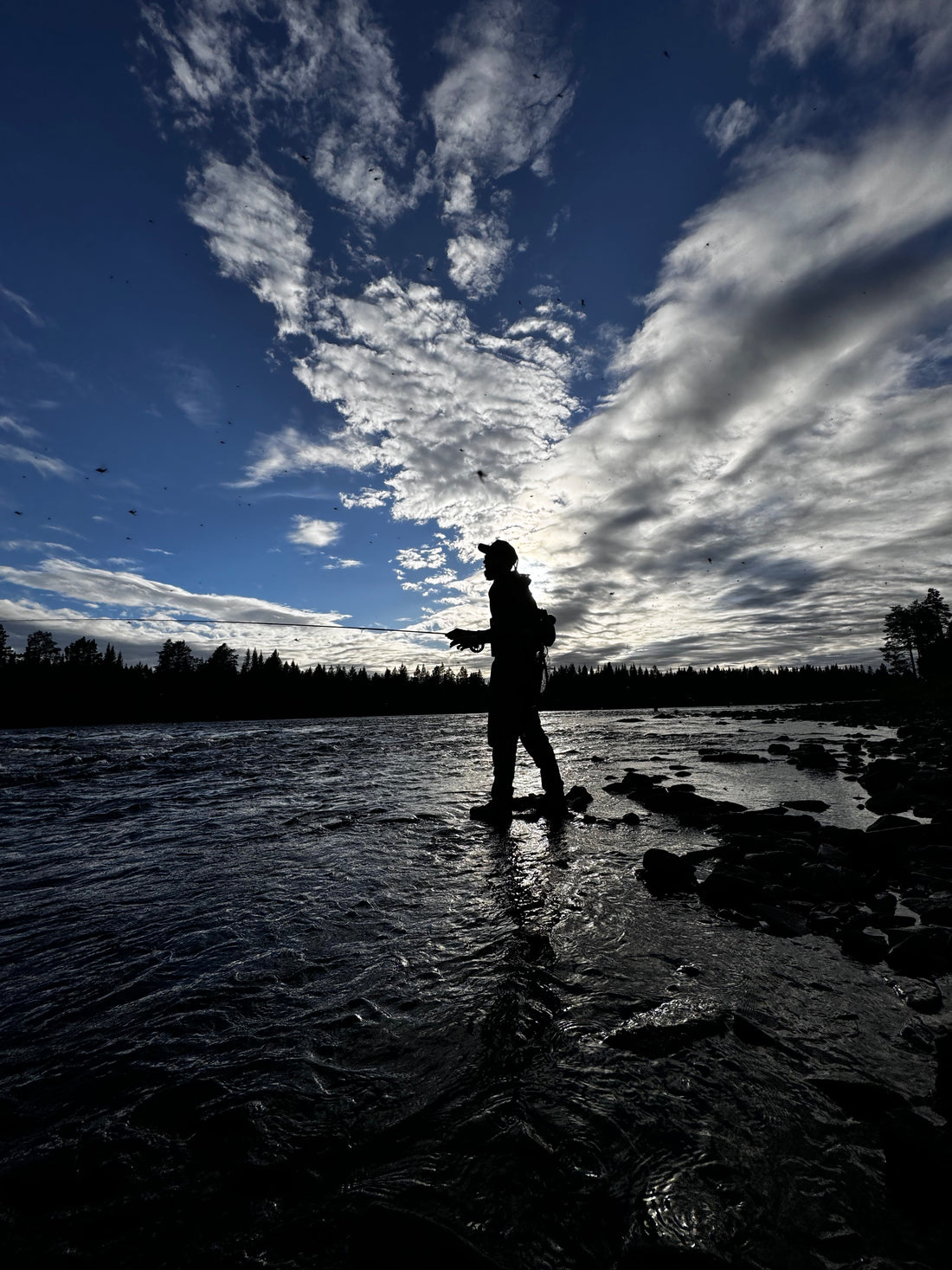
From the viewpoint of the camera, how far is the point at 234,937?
12.5 feet

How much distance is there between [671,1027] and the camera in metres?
2.72

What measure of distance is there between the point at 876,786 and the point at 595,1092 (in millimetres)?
10867

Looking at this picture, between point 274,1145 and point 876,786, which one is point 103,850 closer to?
point 274,1145

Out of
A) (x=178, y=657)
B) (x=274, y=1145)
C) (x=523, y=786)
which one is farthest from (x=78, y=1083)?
(x=178, y=657)

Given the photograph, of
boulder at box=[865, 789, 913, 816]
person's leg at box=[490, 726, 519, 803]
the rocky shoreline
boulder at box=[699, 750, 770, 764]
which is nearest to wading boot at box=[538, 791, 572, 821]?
person's leg at box=[490, 726, 519, 803]

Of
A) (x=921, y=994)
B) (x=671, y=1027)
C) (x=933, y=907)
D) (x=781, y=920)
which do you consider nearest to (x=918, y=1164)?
(x=671, y=1027)

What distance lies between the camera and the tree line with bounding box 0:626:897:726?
8181 centimetres

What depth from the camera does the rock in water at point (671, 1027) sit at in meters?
2.58

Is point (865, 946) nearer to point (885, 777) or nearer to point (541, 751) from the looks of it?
point (541, 751)

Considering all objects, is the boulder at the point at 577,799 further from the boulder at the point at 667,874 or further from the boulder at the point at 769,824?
the boulder at the point at 667,874

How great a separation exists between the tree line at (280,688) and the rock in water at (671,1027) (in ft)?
114

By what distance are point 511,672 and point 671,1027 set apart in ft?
18.8

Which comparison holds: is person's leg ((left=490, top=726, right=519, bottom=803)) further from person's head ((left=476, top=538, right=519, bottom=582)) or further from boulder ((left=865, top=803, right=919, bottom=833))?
boulder ((left=865, top=803, right=919, bottom=833))

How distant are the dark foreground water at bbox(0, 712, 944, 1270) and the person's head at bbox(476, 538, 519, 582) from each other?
474 cm
